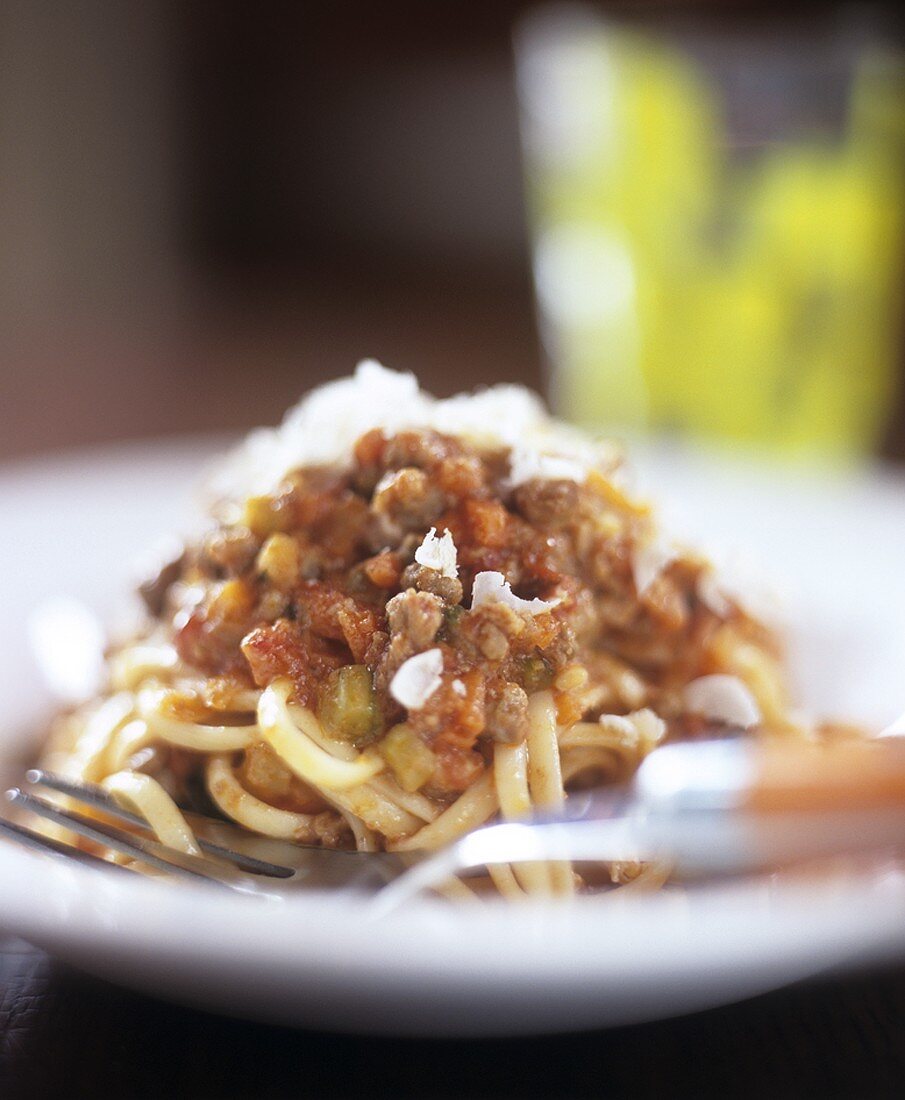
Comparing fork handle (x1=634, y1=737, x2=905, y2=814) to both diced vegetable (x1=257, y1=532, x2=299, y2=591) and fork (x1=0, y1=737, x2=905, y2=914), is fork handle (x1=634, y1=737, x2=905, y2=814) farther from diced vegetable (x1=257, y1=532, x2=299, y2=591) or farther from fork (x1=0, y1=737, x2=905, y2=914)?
diced vegetable (x1=257, y1=532, x2=299, y2=591)

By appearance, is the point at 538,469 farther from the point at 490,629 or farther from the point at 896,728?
the point at 896,728

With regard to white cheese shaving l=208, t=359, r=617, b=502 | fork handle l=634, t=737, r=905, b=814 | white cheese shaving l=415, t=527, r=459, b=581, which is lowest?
fork handle l=634, t=737, r=905, b=814

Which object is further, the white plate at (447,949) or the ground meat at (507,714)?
the ground meat at (507,714)

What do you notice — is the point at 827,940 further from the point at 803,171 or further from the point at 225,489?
the point at 803,171

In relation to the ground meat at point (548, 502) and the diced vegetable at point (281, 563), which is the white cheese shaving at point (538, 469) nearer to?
the ground meat at point (548, 502)

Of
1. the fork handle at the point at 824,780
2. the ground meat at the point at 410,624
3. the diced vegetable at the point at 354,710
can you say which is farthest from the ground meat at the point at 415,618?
the fork handle at the point at 824,780

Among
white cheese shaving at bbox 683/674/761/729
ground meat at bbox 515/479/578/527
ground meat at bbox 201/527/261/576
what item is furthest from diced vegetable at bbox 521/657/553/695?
ground meat at bbox 201/527/261/576

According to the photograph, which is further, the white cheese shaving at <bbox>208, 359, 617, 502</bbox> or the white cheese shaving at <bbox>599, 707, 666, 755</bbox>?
the white cheese shaving at <bbox>208, 359, 617, 502</bbox>

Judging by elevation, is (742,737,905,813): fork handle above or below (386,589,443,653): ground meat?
below
